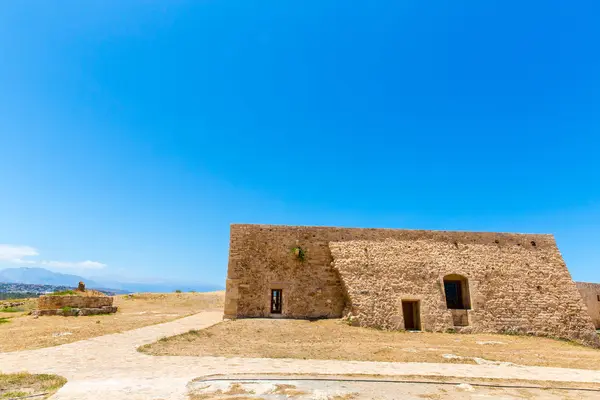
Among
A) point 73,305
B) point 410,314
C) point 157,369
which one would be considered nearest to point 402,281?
point 410,314

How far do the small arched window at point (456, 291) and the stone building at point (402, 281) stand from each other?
0.16 ft

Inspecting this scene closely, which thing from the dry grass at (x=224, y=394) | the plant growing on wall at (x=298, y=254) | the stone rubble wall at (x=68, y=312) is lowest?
the dry grass at (x=224, y=394)

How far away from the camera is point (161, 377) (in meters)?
6.26

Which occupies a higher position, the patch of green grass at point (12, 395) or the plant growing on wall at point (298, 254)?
the plant growing on wall at point (298, 254)

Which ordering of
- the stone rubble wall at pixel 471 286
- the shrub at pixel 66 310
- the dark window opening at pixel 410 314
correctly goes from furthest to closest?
the shrub at pixel 66 310
the dark window opening at pixel 410 314
the stone rubble wall at pixel 471 286

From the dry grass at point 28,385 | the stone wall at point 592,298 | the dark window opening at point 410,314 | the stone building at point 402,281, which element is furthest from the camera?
the stone wall at point 592,298

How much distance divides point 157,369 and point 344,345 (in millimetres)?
6144

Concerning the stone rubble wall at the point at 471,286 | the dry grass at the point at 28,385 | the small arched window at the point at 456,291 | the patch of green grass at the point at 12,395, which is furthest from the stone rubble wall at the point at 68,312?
the small arched window at the point at 456,291

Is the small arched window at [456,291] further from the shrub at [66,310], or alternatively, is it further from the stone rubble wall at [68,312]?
the shrub at [66,310]

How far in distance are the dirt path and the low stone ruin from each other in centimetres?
1087

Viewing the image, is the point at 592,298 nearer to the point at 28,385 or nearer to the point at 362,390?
the point at 362,390

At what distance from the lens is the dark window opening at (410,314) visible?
53.4 feet

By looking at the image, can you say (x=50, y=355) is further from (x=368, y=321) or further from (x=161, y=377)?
(x=368, y=321)

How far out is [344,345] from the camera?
35.5ft
